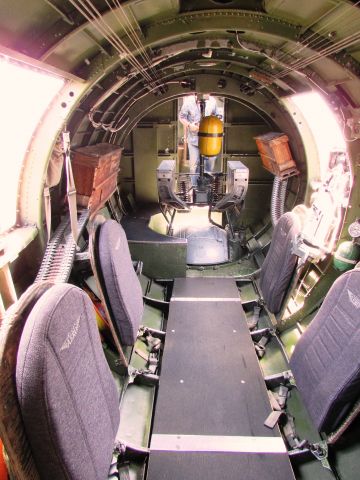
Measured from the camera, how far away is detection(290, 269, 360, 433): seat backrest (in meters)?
1.85

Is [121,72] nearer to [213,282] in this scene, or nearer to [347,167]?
[347,167]

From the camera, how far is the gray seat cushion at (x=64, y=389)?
1.11m

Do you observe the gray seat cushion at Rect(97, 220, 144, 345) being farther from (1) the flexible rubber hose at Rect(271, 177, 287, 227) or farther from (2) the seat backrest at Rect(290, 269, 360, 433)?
(1) the flexible rubber hose at Rect(271, 177, 287, 227)

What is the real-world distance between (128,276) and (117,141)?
3558 millimetres

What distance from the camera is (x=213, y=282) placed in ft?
15.1

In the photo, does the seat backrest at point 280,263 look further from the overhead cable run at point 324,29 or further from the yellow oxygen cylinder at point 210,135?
the yellow oxygen cylinder at point 210,135

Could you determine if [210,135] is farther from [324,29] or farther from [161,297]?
[324,29]

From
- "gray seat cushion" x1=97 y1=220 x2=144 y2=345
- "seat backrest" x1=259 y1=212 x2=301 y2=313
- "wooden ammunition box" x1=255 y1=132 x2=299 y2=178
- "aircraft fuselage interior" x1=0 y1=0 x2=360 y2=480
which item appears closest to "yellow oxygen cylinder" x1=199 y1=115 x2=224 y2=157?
"wooden ammunition box" x1=255 y1=132 x2=299 y2=178

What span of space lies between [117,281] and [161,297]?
208 centimetres

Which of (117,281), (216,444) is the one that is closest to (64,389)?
(117,281)

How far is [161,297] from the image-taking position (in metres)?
4.50

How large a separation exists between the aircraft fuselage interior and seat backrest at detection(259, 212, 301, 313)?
0.02m

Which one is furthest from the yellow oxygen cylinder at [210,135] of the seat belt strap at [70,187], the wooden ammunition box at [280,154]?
the seat belt strap at [70,187]

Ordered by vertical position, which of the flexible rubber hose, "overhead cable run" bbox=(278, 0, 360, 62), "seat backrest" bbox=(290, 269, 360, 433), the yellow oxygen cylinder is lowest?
"seat backrest" bbox=(290, 269, 360, 433)
